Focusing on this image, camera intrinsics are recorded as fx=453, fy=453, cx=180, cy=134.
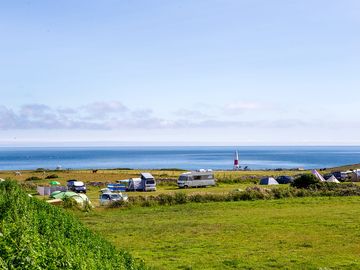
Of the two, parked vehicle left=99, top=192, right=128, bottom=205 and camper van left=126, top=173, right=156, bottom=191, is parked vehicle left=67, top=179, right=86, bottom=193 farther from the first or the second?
parked vehicle left=99, top=192, right=128, bottom=205

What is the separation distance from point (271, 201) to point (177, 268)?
2442cm

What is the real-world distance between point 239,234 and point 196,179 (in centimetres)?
3435

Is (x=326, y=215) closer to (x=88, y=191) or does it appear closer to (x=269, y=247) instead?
(x=269, y=247)

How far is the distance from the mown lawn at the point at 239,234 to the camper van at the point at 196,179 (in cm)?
1945

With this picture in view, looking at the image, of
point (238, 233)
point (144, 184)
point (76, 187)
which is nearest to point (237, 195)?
point (144, 184)

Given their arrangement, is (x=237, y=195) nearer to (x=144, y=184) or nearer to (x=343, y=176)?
(x=144, y=184)

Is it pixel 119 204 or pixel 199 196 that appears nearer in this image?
pixel 119 204

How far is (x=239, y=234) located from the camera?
980 inches

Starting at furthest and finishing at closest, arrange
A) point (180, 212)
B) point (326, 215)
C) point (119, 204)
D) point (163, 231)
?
point (119, 204), point (180, 212), point (326, 215), point (163, 231)

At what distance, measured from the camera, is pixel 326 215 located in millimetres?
31266

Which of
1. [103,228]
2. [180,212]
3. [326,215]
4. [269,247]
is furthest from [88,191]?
[269,247]

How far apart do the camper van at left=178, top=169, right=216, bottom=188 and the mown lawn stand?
19.4 metres

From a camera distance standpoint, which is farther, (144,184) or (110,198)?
(144,184)

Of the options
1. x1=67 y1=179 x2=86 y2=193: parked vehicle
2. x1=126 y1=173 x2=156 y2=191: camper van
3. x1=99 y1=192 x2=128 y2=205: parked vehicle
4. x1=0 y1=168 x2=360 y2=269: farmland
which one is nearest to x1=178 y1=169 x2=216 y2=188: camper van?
x1=126 y1=173 x2=156 y2=191: camper van
